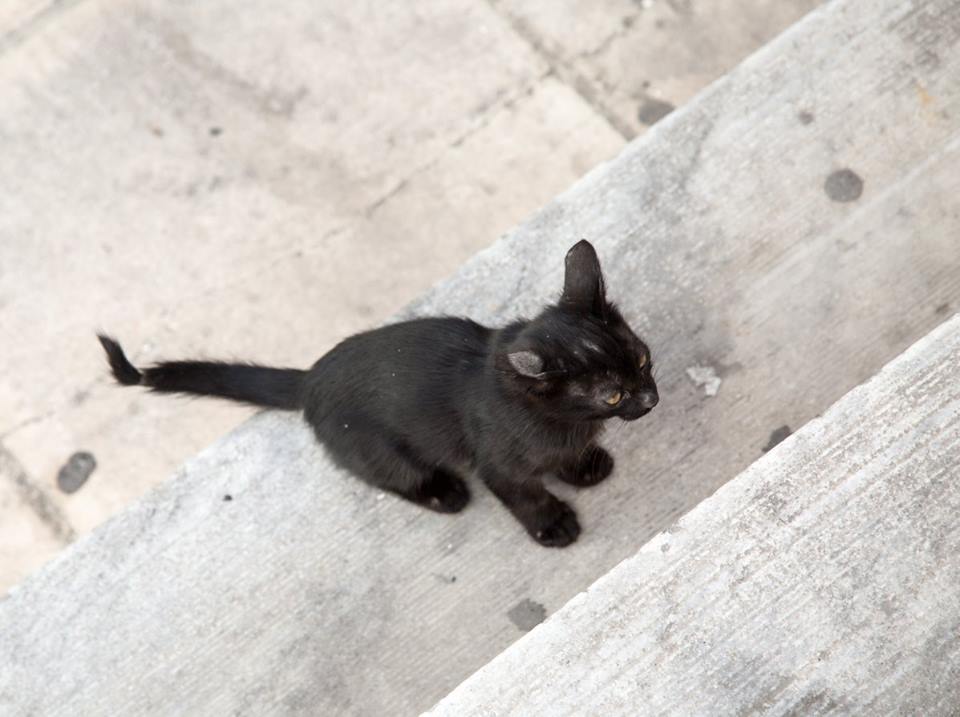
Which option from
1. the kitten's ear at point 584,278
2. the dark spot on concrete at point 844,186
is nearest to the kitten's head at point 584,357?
the kitten's ear at point 584,278

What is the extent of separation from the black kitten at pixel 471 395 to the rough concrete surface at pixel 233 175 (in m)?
1.13

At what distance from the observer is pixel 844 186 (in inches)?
107

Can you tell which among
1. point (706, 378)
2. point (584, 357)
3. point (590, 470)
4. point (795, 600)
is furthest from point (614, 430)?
point (795, 600)

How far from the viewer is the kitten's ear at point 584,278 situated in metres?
2.19

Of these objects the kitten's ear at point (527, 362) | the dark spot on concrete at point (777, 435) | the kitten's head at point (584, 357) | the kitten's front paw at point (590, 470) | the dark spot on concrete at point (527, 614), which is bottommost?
the dark spot on concrete at point (777, 435)

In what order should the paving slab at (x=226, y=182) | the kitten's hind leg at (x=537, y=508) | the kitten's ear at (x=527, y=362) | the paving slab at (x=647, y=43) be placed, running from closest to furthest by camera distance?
the kitten's ear at (x=527, y=362) < the kitten's hind leg at (x=537, y=508) < the paving slab at (x=226, y=182) < the paving slab at (x=647, y=43)

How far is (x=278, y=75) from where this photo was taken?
3.92 m

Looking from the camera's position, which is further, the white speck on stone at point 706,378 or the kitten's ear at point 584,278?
the white speck on stone at point 706,378

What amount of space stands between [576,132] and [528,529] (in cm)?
188

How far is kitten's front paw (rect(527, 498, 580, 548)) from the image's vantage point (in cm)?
245

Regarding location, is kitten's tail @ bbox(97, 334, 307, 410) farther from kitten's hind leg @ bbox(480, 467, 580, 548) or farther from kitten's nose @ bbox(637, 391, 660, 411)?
kitten's nose @ bbox(637, 391, 660, 411)

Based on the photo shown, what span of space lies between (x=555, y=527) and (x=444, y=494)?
0.31m

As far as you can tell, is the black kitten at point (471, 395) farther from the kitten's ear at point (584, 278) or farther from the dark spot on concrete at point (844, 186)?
the dark spot on concrete at point (844, 186)

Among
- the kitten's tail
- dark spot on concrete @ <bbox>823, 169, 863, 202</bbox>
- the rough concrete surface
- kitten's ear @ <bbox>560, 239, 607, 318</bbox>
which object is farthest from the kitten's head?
the rough concrete surface
